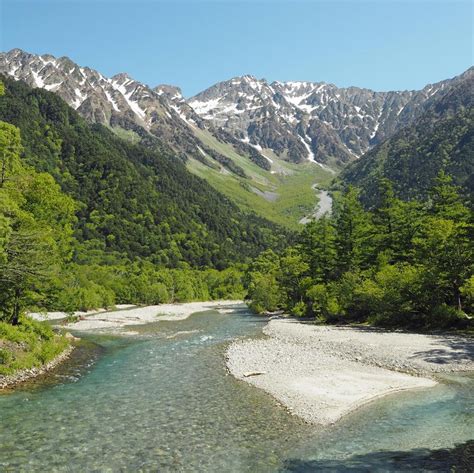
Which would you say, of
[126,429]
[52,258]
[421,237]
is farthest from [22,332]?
[421,237]

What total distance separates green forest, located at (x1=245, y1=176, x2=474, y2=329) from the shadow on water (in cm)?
2656

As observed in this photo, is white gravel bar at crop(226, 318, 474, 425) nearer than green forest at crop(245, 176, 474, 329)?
Yes

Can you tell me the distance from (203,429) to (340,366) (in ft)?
47.7

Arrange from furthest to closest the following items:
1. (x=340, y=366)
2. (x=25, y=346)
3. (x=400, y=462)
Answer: (x=25, y=346)
(x=340, y=366)
(x=400, y=462)

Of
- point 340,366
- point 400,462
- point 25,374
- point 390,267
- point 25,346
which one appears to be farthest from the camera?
point 390,267

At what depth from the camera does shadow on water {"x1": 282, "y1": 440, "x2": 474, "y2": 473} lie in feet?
48.3

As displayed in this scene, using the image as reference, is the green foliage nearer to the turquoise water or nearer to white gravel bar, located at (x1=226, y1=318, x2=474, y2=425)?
the turquoise water

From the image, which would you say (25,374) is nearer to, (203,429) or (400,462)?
(203,429)

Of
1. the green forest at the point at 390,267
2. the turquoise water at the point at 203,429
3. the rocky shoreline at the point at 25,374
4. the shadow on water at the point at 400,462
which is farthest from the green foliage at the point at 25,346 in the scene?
the green forest at the point at 390,267

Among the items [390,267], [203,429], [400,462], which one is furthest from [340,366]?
[390,267]

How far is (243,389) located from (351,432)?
8.89 m

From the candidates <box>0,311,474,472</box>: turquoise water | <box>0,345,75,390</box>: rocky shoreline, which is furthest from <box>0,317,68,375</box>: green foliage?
<box>0,311,474,472</box>: turquoise water

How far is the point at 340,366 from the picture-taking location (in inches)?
1212

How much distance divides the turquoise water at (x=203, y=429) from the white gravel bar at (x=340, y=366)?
1.14m
